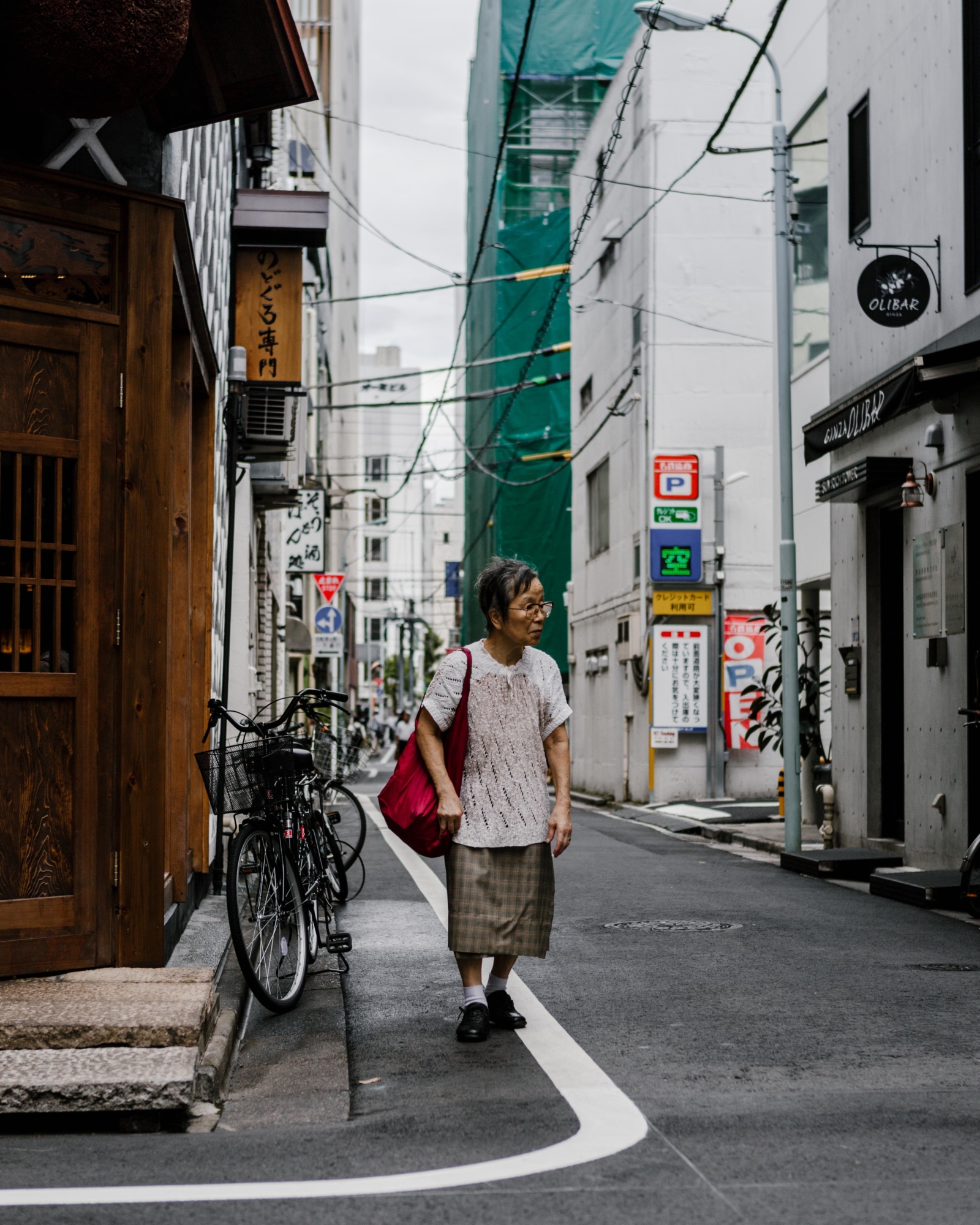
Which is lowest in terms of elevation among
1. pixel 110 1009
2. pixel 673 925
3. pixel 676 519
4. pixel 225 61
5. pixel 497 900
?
pixel 673 925

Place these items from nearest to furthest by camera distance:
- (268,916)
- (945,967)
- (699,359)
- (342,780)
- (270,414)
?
1. (268,916)
2. (945,967)
3. (342,780)
4. (270,414)
5. (699,359)

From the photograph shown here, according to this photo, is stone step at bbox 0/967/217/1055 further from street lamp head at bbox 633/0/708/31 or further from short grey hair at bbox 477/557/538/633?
street lamp head at bbox 633/0/708/31

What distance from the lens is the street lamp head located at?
15.6m

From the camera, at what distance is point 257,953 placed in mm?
6039

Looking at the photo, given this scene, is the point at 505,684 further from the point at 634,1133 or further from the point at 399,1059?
the point at 634,1133

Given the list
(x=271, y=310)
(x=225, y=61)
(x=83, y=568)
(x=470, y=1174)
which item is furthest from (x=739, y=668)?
(x=470, y=1174)

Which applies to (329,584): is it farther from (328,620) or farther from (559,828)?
(559,828)

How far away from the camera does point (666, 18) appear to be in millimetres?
15953

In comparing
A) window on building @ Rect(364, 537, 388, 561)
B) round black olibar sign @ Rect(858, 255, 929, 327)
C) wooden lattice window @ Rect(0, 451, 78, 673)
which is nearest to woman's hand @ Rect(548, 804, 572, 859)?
wooden lattice window @ Rect(0, 451, 78, 673)

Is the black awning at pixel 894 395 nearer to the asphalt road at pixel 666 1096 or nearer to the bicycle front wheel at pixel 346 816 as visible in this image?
the asphalt road at pixel 666 1096

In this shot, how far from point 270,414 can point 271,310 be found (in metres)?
1.00

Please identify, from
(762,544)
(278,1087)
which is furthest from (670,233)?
(278,1087)

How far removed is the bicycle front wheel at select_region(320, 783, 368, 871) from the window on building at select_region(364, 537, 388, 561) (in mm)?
93497

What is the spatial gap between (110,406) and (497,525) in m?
33.4
